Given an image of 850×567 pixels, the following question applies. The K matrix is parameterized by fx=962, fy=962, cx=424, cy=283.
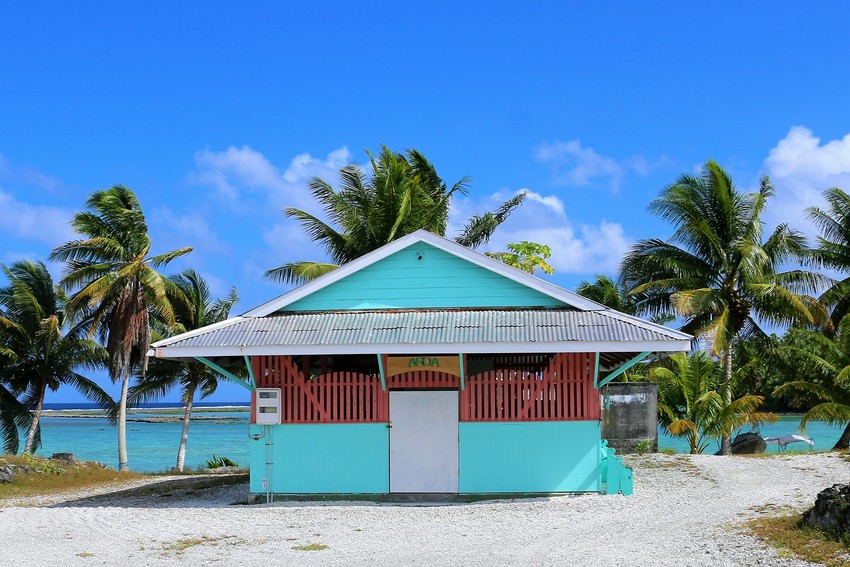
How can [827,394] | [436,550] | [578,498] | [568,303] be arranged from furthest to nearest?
[827,394], [568,303], [578,498], [436,550]

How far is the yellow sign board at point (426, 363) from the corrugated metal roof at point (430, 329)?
18.9 inches

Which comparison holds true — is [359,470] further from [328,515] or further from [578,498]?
[578,498]

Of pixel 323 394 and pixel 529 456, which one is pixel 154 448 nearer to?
pixel 323 394

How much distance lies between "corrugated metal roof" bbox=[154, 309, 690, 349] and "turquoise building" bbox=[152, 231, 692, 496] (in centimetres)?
3

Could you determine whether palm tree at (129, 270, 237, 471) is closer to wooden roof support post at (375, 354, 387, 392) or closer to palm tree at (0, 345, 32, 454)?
palm tree at (0, 345, 32, 454)

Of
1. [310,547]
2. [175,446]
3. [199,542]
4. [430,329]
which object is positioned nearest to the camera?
[310,547]

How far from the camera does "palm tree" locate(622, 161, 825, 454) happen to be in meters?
28.4

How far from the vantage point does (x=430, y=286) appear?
17.1 m

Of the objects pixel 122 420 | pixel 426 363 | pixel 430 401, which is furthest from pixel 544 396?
pixel 122 420

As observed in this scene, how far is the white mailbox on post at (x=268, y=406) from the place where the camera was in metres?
16.3

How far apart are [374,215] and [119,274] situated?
26.9 ft

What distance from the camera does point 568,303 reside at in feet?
55.3

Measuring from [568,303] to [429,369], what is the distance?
2820 millimetres

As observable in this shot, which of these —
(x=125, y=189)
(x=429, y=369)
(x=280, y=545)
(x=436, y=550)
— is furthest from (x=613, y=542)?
(x=125, y=189)
